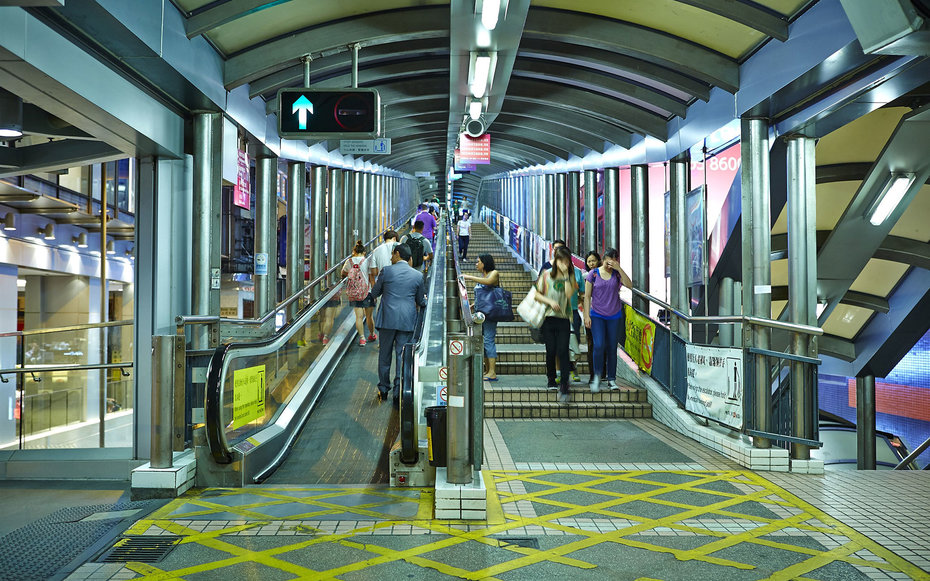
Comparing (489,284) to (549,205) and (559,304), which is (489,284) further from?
(549,205)

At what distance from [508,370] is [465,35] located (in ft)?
14.7

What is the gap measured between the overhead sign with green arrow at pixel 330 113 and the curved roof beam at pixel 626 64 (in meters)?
2.06

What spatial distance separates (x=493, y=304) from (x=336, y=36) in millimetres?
3530

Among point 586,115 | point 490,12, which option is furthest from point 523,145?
point 490,12

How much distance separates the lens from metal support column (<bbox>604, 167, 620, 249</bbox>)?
1184 cm

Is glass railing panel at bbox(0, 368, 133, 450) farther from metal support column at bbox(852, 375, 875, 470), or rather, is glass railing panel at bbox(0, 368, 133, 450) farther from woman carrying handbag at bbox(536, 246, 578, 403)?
metal support column at bbox(852, 375, 875, 470)

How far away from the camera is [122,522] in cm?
441

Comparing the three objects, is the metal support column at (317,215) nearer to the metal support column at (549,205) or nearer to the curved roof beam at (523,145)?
the curved roof beam at (523,145)

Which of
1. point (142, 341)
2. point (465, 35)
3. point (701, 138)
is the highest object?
point (465, 35)

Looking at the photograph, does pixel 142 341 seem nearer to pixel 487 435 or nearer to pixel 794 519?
pixel 487 435

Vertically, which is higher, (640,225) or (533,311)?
(640,225)

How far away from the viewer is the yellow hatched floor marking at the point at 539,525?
3688mm

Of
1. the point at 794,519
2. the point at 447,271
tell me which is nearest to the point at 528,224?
the point at 447,271

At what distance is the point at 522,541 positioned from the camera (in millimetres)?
4066
